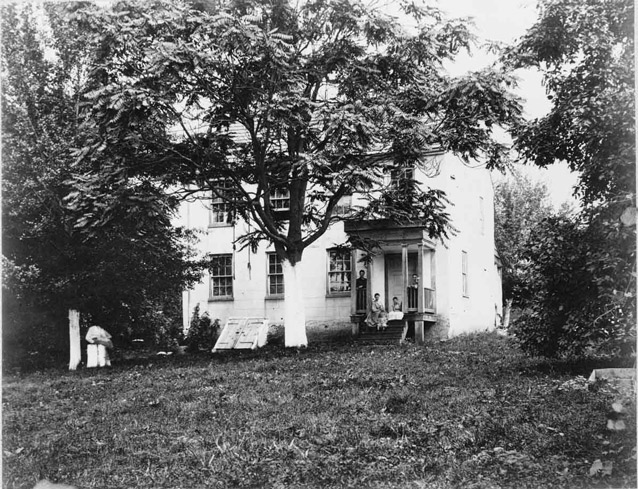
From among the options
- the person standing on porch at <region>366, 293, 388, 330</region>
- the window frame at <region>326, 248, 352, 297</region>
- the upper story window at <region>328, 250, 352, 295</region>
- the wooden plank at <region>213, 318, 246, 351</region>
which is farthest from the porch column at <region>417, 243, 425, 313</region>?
the wooden plank at <region>213, 318, 246, 351</region>

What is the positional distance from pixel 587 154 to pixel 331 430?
7.61 m

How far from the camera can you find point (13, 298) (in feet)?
72.7

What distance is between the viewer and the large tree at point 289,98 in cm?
1809

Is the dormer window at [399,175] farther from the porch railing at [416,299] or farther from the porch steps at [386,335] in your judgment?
the porch steps at [386,335]

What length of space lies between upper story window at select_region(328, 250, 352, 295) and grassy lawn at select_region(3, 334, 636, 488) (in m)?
12.4

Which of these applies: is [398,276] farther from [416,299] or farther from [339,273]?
[339,273]

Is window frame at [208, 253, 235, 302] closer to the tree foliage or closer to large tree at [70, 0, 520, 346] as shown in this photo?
large tree at [70, 0, 520, 346]

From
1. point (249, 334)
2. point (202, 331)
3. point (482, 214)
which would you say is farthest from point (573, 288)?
point (482, 214)

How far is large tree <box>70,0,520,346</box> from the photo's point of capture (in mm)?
18094

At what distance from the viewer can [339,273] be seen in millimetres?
28750

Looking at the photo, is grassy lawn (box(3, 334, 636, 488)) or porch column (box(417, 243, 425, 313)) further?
porch column (box(417, 243, 425, 313))

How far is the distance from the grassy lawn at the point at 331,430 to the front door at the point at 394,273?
475 inches

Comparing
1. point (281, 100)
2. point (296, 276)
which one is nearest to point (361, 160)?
point (281, 100)

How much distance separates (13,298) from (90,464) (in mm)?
14778
